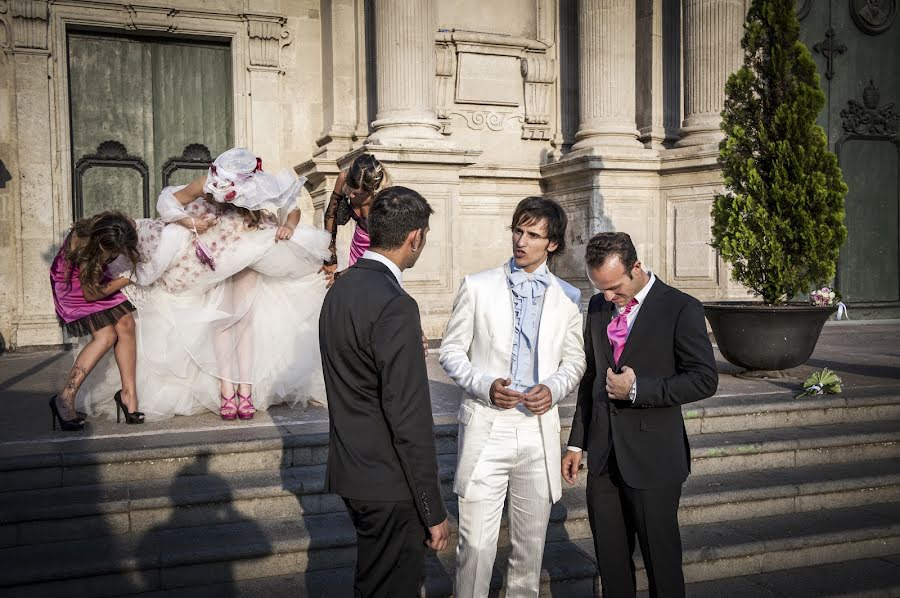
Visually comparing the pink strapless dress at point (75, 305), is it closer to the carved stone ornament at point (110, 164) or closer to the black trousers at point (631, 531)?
the black trousers at point (631, 531)

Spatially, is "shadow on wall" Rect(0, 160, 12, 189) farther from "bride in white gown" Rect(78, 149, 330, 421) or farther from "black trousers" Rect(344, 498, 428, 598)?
"black trousers" Rect(344, 498, 428, 598)

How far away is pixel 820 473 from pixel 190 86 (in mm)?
9241

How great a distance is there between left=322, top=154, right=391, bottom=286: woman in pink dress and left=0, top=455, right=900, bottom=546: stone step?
2.04 metres

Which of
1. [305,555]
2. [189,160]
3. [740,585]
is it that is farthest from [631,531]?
[189,160]

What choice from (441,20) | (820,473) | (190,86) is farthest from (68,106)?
(820,473)

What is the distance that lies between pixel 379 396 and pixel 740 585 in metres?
2.95

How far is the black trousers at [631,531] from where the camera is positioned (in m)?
3.48

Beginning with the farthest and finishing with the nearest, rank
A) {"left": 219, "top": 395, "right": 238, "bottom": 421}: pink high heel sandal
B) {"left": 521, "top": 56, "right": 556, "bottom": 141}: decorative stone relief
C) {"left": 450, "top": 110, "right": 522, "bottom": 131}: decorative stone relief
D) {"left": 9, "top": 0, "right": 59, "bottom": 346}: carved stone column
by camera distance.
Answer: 1. {"left": 521, "top": 56, "right": 556, "bottom": 141}: decorative stone relief
2. {"left": 450, "top": 110, "right": 522, "bottom": 131}: decorative stone relief
3. {"left": 9, "top": 0, "right": 59, "bottom": 346}: carved stone column
4. {"left": 219, "top": 395, "right": 238, "bottom": 421}: pink high heel sandal

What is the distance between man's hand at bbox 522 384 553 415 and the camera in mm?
3421

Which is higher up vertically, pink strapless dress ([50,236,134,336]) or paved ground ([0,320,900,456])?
pink strapless dress ([50,236,134,336])

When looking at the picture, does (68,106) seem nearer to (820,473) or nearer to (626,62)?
(626,62)

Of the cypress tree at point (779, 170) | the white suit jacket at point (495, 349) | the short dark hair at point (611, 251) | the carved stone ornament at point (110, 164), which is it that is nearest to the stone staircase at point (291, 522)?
the white suit jacket at point (495, 349)

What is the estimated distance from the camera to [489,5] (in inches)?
463

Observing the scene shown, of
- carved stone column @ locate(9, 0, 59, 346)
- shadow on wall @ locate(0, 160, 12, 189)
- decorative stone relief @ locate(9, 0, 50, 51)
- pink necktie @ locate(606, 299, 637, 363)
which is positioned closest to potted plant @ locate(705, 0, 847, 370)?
pink necktie @ locate(606, 299, 637, 363)
